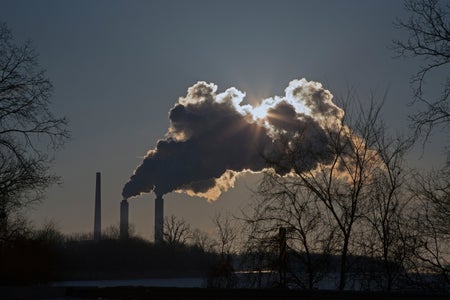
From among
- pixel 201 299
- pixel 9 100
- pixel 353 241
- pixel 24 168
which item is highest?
pixel 9 100

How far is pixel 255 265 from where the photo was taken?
2452 centimetres

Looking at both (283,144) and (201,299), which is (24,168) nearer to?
(201,299)

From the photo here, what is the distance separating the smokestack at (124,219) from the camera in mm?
129500

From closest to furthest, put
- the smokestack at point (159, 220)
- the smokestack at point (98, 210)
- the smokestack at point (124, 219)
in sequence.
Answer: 1. the smokestack at point (159, 220)
2. the smokestack at point (124, 219)
3. the smokestack at point (98, 210)

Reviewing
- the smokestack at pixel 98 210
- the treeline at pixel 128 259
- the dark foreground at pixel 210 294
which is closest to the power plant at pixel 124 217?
the smokestack at pixel 98 210

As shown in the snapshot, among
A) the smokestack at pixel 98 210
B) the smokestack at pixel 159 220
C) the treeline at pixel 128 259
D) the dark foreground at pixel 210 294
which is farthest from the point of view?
the smokestack at pixel 98 210

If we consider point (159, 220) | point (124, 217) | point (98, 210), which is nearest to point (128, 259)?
point (159, 220)

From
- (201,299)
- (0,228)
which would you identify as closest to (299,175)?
(201,299)

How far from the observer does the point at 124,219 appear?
433 feet

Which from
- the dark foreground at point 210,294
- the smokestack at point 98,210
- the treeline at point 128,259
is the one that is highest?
the smokestack at point 98,210

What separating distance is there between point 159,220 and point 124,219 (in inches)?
460

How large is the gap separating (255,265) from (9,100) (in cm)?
1035

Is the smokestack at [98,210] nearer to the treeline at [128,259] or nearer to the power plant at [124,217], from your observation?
the power plant at [124,217]

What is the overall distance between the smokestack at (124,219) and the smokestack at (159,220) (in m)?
6.95
